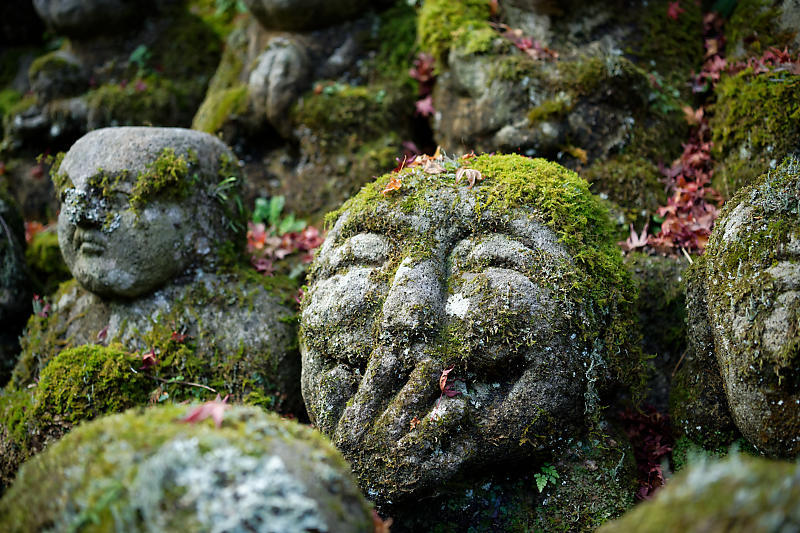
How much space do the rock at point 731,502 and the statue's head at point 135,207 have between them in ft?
10.6

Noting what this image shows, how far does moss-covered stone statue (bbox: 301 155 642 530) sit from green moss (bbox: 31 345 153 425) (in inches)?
43.5

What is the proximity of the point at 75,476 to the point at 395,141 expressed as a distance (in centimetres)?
381

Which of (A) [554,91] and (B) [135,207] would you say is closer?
(B) [135,207]

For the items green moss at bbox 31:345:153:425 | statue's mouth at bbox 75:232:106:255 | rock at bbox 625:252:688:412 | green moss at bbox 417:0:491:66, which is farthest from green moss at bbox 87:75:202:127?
rock at bbox 625:252:688:412

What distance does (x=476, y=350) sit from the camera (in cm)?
296

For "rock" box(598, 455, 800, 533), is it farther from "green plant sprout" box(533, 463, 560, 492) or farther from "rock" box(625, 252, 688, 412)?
"rock" box(625, 252, 688, 412)

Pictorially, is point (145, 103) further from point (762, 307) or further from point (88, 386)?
point (762, 307)

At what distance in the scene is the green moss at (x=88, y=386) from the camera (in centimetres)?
364

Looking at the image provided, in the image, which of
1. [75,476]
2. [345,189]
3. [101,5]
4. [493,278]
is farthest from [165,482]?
[101,5]

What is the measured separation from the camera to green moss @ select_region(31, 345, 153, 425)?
3.64m

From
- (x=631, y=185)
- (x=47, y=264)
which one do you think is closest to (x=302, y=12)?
(x=47, y=264)

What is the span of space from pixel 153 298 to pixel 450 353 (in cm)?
218

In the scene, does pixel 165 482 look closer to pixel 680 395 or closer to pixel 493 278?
pixel 493 278

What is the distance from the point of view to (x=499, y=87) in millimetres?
4641
